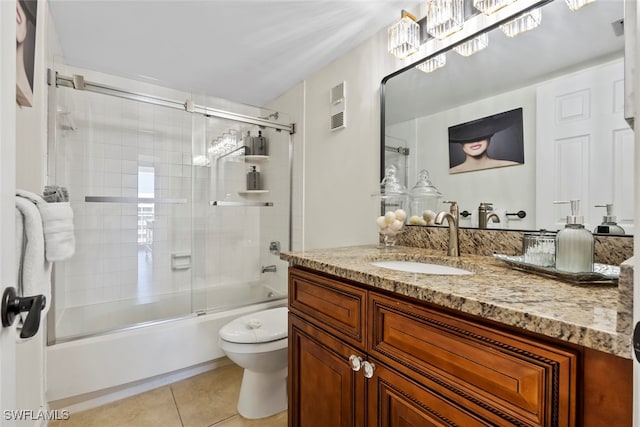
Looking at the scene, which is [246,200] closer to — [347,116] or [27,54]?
[347,116]

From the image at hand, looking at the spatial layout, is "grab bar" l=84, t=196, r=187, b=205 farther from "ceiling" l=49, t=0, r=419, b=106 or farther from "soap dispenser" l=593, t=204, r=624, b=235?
"soap dispenser" l=593, t=204, r=624, b=235

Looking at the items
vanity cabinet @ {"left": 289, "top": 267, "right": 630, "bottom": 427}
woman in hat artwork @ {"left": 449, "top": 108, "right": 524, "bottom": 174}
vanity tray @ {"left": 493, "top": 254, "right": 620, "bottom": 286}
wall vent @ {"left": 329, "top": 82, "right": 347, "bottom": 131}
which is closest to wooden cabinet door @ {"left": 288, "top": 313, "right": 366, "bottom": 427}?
vanity cabinet @ {"left": 289, "top": 267, "right": 630, "bottom": 427}

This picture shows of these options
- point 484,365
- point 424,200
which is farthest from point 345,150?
point 484,365

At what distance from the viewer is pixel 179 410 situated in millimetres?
1617

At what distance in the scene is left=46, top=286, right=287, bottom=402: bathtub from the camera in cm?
156

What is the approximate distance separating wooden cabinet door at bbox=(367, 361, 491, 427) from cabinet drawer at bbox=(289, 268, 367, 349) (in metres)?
0.11

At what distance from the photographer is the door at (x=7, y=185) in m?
0.43

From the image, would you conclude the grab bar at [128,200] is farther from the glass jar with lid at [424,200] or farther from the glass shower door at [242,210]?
the glass jar with lid at [424,200]

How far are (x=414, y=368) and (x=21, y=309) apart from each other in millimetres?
792

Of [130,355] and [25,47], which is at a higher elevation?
[25,47]

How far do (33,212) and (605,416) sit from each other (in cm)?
112

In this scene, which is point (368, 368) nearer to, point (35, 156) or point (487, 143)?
point (487, 143)

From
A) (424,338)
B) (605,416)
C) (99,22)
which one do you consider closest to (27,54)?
(99,22)

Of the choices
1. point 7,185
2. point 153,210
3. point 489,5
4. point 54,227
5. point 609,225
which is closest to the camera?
point 7,185
